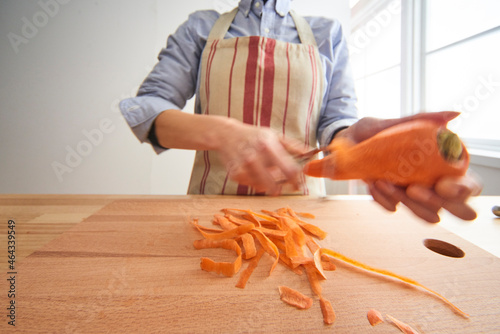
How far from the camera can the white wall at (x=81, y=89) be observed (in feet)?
6.77

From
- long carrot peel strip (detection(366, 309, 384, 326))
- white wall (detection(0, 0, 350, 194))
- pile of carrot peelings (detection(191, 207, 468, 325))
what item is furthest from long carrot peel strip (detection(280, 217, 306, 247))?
white wall (detection(0, 0, 350, 194))

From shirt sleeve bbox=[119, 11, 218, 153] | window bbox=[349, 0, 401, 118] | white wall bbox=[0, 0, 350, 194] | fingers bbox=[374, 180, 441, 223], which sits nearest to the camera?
fingers bbox=[374, 180, 441, 223]

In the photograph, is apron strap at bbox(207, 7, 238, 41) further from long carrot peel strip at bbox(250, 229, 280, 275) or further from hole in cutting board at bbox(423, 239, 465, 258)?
hole in cutting board at bbox(423, 239, 465, 258)

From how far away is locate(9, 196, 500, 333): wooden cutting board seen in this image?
0.41m

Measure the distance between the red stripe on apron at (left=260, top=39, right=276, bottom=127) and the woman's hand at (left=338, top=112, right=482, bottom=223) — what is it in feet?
1.81

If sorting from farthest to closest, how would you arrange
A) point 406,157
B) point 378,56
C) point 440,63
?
1. point 378,56
2. point 440,63
3. point 406,157

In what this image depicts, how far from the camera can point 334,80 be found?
1.22m

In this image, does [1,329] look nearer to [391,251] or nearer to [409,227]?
[391,251]

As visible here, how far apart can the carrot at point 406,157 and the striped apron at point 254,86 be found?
0.49 m

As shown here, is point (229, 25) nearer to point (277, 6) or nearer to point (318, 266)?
point (277, 6)

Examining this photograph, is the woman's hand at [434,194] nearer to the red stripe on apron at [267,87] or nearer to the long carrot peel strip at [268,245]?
the long carrot peel strip at [268,245]

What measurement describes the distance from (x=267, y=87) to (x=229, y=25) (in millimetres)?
311

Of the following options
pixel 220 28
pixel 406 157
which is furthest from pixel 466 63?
pixel 406 157

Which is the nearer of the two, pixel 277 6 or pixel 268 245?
pixel 268 245
